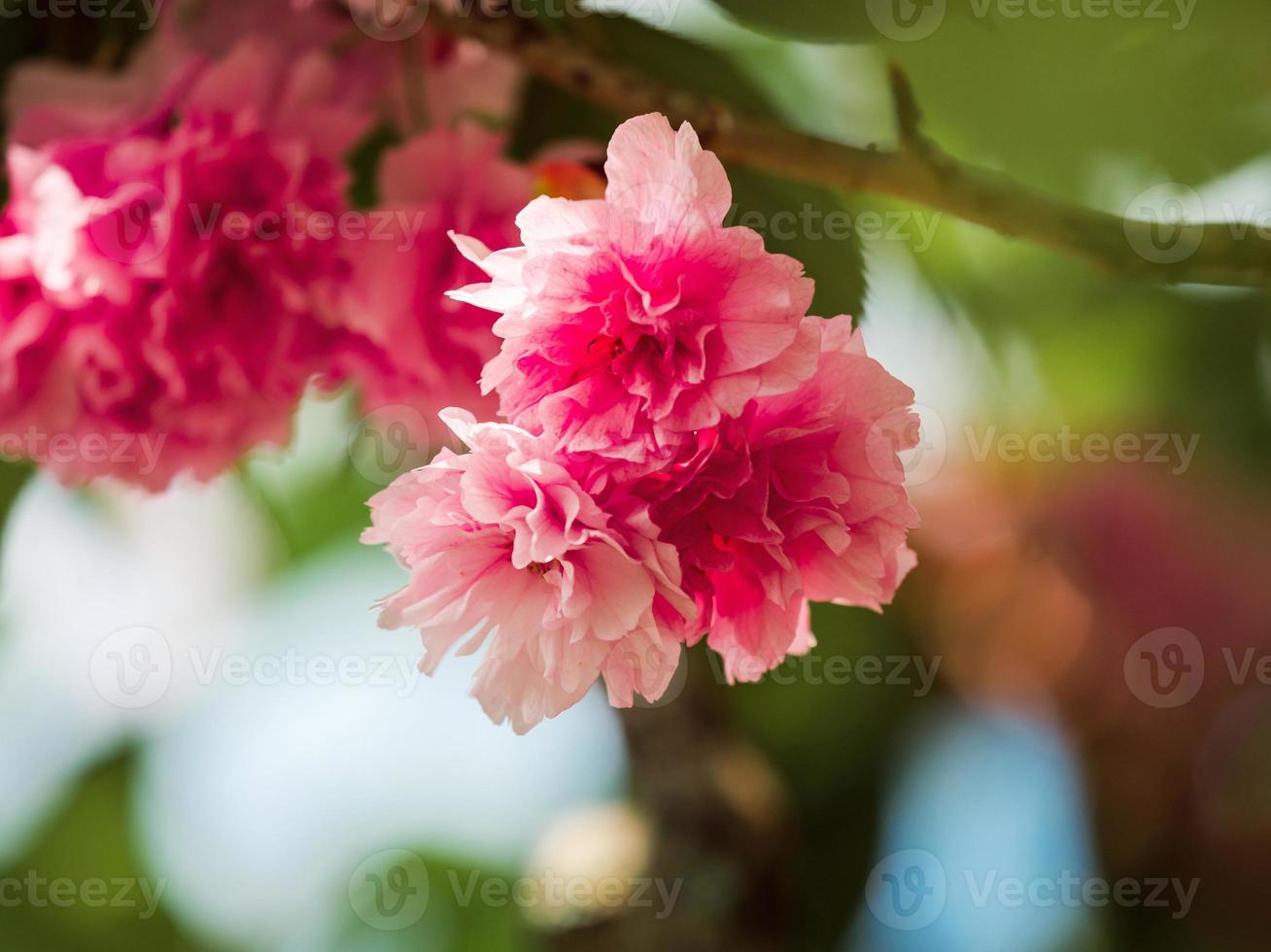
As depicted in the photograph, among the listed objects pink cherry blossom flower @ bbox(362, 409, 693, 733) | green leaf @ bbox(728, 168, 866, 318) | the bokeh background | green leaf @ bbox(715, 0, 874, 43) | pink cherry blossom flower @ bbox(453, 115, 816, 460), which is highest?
pink cherry blossom flower @ bbox(453, 115, 816, 460)

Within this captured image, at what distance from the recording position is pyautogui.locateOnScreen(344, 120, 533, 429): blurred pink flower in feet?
1.68

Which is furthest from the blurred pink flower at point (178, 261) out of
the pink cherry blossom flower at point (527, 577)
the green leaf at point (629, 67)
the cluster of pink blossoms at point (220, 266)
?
the pink cherry blossom flower at point (527, 577)

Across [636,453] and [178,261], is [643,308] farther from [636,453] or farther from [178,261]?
[178,261]

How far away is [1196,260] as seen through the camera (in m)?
0.43

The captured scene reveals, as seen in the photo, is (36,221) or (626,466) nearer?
(626,466)

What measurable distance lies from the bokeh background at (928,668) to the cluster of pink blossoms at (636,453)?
1.30 ft

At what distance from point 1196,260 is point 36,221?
0.44m

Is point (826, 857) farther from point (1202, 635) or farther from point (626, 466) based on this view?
point (626, 466)

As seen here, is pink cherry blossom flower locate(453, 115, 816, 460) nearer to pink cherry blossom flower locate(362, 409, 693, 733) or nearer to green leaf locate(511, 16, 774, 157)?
pink cherry blossom flower locate(362, 409, 693, 733)

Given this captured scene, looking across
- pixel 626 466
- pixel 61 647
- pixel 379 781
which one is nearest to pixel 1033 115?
pixel 626 466


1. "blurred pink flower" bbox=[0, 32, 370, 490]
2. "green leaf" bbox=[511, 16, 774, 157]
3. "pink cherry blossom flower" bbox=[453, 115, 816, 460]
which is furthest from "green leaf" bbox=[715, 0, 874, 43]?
"pink cherry blossom flower" bbox=[453, 115, 816, 460]

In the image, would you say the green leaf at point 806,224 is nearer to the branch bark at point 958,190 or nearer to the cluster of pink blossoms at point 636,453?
the branch bark at point 958,190

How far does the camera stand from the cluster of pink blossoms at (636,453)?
0.26 meters

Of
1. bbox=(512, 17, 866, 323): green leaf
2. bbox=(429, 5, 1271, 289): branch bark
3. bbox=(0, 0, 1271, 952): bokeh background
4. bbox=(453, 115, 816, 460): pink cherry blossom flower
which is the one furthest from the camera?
bbox=(0, 0, 1271, 952): bokeh background
